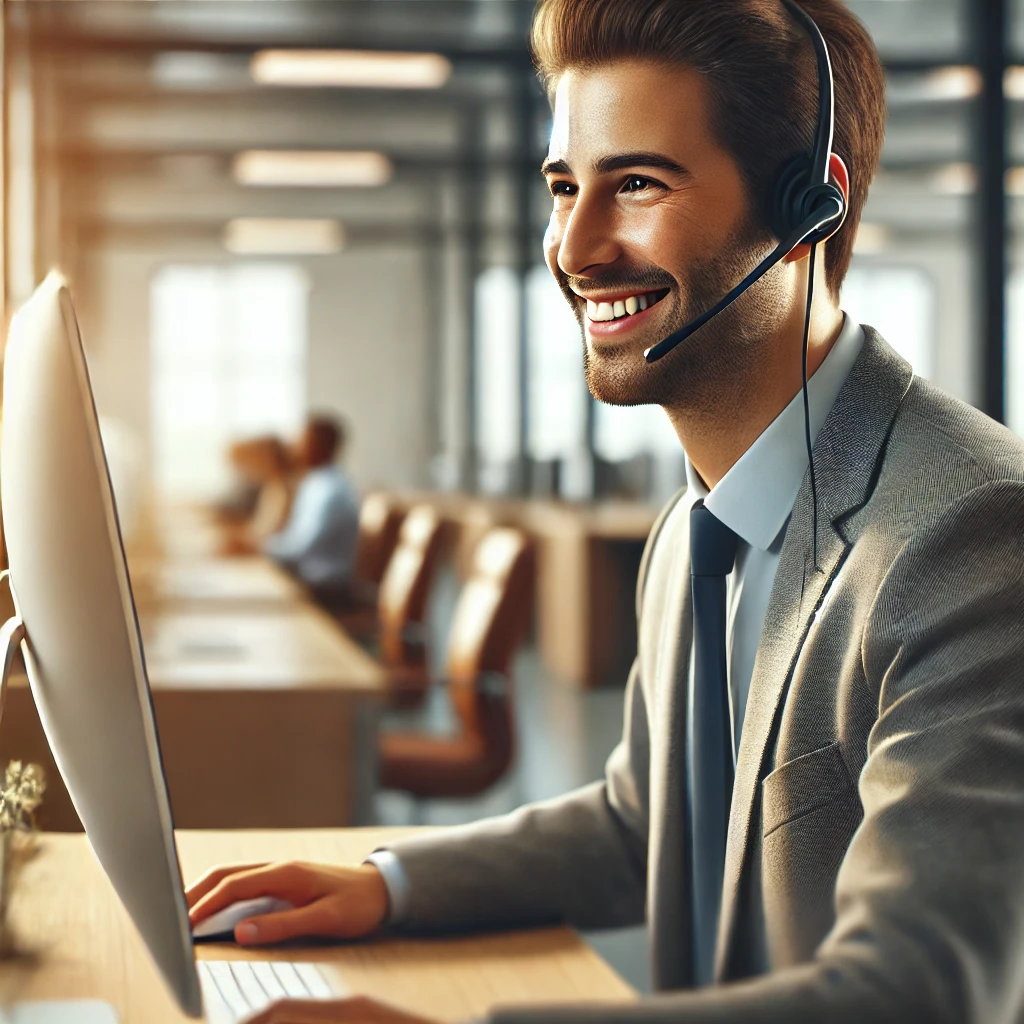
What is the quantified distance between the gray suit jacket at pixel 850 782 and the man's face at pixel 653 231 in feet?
0.35

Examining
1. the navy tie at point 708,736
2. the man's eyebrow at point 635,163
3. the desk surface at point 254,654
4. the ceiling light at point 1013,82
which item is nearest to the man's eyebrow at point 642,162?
the man's eyebrow at point 635,163

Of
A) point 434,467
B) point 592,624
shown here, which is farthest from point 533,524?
point 434,467

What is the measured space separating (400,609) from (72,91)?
127 inches

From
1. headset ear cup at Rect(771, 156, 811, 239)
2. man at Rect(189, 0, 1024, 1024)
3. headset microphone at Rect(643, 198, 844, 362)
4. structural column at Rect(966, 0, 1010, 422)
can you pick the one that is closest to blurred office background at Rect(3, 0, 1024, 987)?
structural column at Rect(966, 0, 1010, 422)

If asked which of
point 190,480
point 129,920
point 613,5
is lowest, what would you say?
point 190,480

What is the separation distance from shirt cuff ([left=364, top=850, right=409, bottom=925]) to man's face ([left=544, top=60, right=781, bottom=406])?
409 millimetres

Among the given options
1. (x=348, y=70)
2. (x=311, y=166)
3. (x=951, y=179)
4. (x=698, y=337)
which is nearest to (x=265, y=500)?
(x=311, y=166)

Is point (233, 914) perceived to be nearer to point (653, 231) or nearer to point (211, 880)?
point (211, 880)

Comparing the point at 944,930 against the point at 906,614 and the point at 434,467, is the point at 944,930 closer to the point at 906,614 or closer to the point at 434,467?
the point at 906,614

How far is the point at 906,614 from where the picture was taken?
0.85m

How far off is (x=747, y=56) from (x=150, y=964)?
756mm

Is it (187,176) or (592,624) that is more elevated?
(187,176)

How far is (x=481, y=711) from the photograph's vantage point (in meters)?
2.86

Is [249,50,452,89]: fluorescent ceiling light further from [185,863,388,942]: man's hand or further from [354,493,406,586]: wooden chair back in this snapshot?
[185,863,388,942]: man's hand
